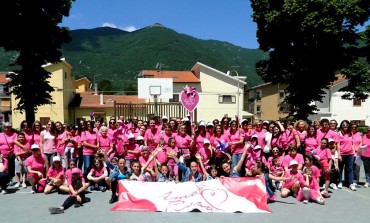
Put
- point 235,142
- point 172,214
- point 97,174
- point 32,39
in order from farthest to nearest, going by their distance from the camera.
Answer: point 32,39, point 235,142, point 97,174, point 172,214

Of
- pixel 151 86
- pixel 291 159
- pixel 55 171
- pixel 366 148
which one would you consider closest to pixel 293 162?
pixel 291 159

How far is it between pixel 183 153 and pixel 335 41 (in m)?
16.1

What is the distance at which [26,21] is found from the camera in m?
17.8

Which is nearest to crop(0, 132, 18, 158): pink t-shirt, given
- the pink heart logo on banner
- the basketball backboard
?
the pink heart logo on banner

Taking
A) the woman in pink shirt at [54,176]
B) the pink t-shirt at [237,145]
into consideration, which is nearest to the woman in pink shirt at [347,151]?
the pink t-shirt at [237,145]

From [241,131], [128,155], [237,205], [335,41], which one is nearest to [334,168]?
[241,131]

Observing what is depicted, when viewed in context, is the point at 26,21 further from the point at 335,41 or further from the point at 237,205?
the point at 335,41

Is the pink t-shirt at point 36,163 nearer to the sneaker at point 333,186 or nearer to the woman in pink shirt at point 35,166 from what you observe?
the woman in pink shirt at point 35,166

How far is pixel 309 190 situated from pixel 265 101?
4493cm

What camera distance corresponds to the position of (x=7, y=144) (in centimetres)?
926

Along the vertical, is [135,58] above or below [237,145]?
above

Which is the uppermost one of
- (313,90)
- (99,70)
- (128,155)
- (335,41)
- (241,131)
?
(99,70)

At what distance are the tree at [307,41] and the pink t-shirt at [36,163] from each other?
16940mm

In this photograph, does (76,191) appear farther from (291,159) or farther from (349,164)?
(349,164)
